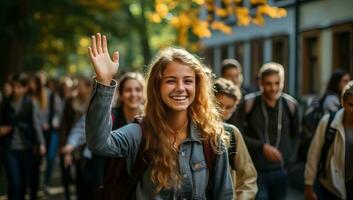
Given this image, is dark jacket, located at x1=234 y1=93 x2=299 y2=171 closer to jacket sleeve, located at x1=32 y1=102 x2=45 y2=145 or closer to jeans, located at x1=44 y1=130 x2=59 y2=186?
jacket sleeve, located at x1=32 y1=102 x2=45 y2=145

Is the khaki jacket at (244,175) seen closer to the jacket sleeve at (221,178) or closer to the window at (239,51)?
the jacket sleeve at (221,178)

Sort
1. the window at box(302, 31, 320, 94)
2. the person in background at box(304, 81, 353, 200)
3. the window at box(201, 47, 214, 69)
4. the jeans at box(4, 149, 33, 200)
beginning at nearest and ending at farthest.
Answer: the person in background at box(304, 81, 353, 200) → the jeans at box(4, 149, 33, 200) → the window at box(302, 31, 320, 94) → the window at box(201, 47, 214, 69)

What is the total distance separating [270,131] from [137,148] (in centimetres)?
357

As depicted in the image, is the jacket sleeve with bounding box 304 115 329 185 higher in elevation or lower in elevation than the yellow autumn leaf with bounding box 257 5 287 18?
lower

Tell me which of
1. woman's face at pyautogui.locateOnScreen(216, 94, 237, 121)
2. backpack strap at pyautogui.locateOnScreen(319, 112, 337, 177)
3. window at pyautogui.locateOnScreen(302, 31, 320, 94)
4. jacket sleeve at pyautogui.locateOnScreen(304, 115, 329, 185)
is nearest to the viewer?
woman's face at pyautogui.locateOnScreen(216, 94, 237, 121)

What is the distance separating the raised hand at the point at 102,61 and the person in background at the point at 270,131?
10.7 feet

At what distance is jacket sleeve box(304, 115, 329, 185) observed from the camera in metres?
6.20

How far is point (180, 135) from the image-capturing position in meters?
4.01

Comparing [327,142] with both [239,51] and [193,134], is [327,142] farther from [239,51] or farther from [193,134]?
[239,51]

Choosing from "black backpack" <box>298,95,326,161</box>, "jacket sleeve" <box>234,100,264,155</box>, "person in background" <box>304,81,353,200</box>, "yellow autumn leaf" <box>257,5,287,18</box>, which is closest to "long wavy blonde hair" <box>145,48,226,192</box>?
"person in background" <box>304,81,353,200</box>

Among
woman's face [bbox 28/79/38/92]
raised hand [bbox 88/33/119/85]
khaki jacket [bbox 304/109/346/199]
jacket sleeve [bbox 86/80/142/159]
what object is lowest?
khaki jacket [bbox 304/109/346/199]

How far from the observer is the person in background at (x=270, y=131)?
6938 mm

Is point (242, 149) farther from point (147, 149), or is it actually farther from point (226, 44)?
point (226, 44)

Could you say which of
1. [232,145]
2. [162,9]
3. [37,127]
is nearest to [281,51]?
[162,9]
